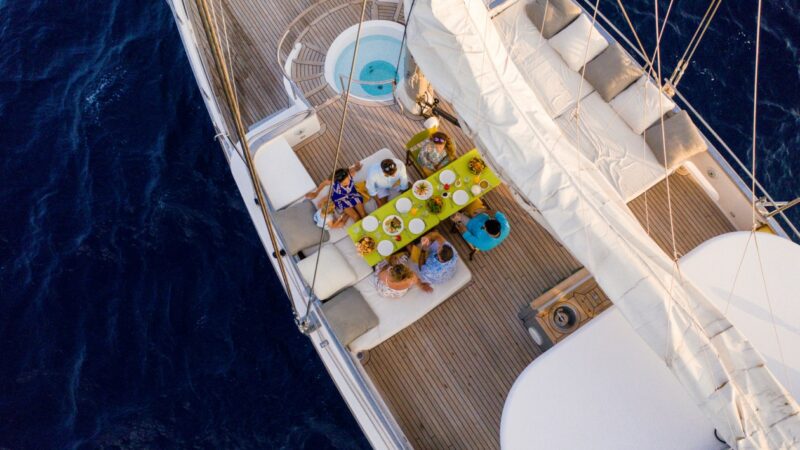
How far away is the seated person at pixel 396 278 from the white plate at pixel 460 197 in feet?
3.70

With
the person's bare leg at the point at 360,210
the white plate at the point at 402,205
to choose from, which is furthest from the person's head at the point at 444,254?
the person's bare leg at the point at 360,210

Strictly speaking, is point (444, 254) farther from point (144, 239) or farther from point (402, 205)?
point (144, 239)

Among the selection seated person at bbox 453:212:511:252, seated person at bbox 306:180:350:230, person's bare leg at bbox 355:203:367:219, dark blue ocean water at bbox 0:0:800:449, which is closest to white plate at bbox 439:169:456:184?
seated person at bbox 453:212:511:252

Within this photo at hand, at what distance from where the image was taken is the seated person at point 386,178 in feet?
24.6

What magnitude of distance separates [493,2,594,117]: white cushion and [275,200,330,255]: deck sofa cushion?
4.41 m

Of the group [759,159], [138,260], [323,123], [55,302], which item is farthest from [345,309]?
[759,159]

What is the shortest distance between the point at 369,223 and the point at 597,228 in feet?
10.6

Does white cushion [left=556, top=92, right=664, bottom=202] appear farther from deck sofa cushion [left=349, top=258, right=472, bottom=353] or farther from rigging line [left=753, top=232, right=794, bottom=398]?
deck sofa cushion [left=349, top=258, right=472, bottom=353]

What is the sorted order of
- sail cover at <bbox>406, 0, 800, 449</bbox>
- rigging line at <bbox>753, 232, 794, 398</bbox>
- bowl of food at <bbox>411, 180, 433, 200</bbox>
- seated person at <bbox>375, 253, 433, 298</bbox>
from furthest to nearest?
1. bowl of food at <bbox>411, 180, 433, 200</bbox>
2. seated person at <bbox>375, 253, 433, 298</bbox>
3. rigging line at <bbox>753, 232, 794, 398</bbox>
4. sail cover at <bbox>406, 0, 800, 449</bbox>

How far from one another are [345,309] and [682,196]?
5851 millimetres

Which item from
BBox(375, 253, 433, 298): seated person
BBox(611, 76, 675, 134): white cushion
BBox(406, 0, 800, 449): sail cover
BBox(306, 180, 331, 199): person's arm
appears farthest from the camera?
BBox(611, 76, 675, 134): white cushion

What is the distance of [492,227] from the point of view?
7.18 metres

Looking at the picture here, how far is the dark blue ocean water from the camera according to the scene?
31.4ft

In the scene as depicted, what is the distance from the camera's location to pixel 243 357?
32.4 ft
